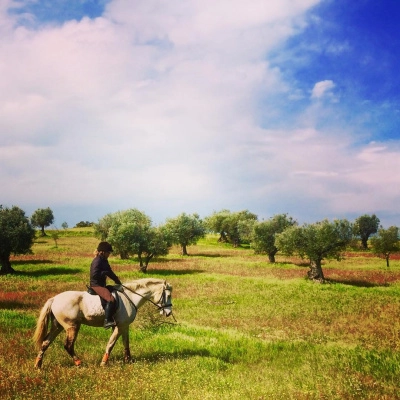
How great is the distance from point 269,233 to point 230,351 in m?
42.1

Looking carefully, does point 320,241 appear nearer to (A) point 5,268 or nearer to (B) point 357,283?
(B) point 357,283

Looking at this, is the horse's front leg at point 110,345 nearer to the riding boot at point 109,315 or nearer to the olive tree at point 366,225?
the riding boot at point 109,315

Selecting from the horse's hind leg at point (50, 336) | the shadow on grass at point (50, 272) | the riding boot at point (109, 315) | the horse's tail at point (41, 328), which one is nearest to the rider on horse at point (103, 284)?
the riding boot at point (109, 315)

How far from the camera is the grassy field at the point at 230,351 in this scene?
7840 millimetres

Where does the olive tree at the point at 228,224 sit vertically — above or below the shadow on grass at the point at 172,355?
above

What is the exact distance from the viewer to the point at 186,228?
211 feet

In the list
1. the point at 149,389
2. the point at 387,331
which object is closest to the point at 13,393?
the point at 149,389

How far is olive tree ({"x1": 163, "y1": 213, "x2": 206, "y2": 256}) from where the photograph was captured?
64.2 meters

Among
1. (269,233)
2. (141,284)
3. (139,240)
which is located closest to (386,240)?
(269,233)

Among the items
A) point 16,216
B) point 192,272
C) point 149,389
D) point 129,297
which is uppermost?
point 16,216

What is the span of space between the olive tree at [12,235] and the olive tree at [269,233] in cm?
3332

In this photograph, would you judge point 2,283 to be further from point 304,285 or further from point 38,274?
point 304,285

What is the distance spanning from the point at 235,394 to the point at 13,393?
5.12 m

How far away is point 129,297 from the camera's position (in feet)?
35.5
